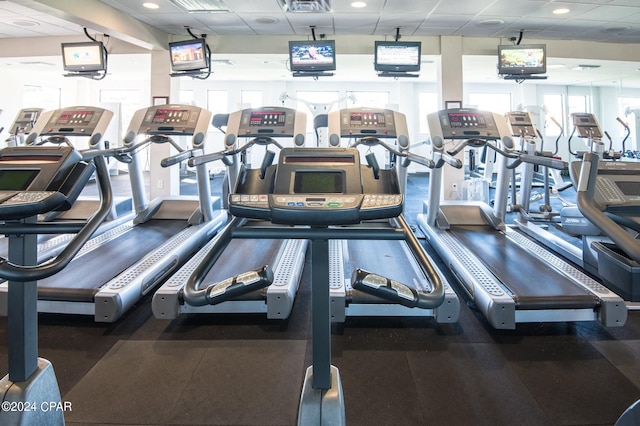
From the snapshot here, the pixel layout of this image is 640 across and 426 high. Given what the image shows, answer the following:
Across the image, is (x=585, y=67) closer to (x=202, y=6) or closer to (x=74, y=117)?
(x=202, y=6)

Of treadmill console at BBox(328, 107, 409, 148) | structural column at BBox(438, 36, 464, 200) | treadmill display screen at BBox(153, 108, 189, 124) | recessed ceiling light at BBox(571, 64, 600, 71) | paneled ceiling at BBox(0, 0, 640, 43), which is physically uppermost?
recessed ceiling light at BBox(571, 64, 600, 71)

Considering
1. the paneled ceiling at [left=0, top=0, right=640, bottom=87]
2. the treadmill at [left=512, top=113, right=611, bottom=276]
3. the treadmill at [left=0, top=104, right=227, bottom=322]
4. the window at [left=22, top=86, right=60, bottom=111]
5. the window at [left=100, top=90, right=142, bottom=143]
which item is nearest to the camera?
the treadmill at [left=0, top=104, right=227, bottom=322]

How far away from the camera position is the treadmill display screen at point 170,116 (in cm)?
388

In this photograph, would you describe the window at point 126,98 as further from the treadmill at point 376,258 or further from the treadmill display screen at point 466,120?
the treadmill display screen at point 466,120

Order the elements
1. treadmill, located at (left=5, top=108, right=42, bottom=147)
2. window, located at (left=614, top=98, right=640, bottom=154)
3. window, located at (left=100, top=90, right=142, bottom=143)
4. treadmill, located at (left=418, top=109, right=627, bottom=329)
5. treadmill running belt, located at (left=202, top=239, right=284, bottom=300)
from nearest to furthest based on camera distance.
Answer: treadmill, located at (left=418, top=109, right=627, bottom=329) < treadmill running belt, located at (left=202, top=239, right=284, bottom=300) < treadmill, located at (left=5, top=108, right=42, bottom=147) < window, located at (left=614, top=98, right=640, bottom=154) < window, located at (left=100, top=90, right=142, bottom=143)

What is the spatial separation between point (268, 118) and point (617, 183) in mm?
2864

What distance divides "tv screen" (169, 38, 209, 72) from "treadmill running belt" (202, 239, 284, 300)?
325cm

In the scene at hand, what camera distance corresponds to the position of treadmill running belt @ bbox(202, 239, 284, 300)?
9.05ft

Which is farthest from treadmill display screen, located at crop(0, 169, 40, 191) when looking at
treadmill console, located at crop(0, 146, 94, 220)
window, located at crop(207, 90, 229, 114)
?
window, located at crop(207, 90, 229, 114)

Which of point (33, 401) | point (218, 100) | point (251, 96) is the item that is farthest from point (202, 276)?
point (218, 100)

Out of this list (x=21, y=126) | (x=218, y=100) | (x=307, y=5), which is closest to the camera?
(x=307, y=5)

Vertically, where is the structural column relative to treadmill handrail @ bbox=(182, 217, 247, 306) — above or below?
above

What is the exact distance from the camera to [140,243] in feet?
11.4

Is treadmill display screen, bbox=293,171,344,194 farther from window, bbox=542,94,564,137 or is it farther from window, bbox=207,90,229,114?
window, bbox=542,94,564,137
